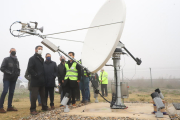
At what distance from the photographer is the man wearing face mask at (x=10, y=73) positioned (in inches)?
194

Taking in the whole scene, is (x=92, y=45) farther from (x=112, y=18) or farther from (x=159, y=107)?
(x=159, y=107)

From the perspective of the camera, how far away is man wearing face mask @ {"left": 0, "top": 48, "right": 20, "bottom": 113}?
4938 mm

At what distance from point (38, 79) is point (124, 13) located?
9.78ft

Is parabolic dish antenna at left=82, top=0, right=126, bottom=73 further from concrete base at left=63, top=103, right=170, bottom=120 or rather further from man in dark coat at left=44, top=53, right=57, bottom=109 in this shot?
man in dark coat at left=44, top=53, right=57, bottom=109

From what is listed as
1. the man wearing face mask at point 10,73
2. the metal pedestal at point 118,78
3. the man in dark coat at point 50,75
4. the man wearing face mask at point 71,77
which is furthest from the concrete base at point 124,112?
the man wearing face mask at point 10,73

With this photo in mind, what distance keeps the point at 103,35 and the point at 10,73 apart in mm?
3094

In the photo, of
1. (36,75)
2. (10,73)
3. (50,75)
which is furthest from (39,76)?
(10,73)

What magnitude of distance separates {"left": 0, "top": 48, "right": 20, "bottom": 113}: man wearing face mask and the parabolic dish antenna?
2.27 metres

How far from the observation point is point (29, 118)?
4.09 m

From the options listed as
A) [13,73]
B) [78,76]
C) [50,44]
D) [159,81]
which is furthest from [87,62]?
[159,81]

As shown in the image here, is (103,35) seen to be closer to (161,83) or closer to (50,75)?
(50,75)

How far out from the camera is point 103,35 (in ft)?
14.2

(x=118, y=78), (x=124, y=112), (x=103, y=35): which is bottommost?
(x=124, y=112)

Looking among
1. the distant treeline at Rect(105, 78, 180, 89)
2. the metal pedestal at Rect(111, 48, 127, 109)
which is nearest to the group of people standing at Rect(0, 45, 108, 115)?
the metal pedestal at Rect(111, 48, 127, 109)
